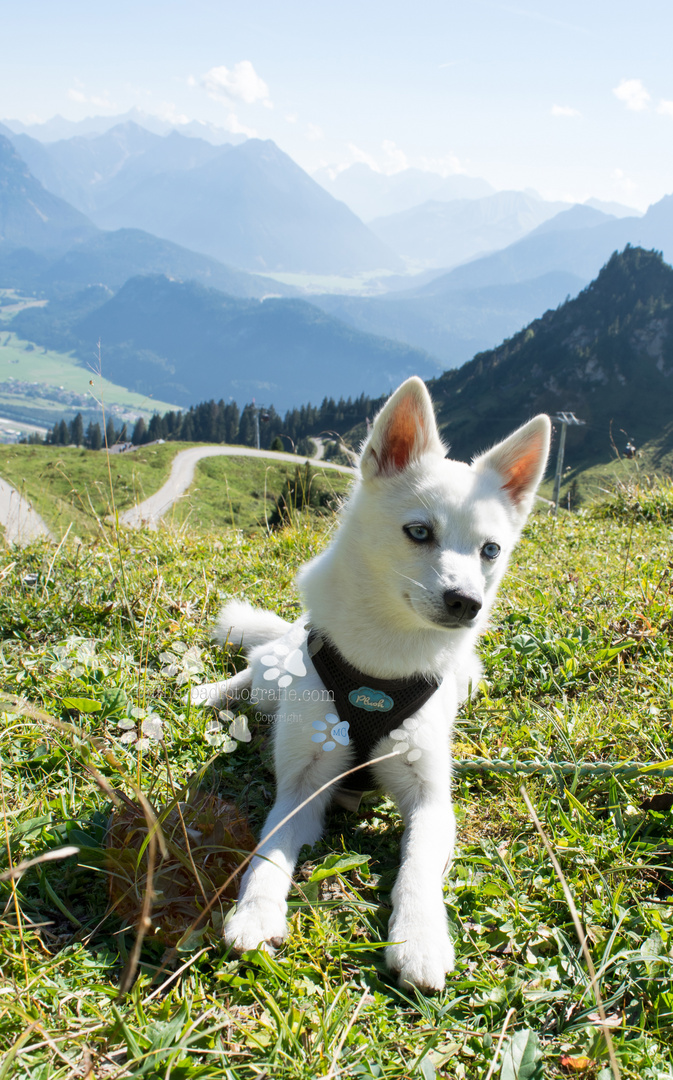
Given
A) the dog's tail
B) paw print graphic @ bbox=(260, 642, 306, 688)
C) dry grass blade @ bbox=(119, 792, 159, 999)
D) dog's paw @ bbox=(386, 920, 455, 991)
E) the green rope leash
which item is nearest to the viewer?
dry grass blade @ bbox=(119, 792, 159, 999)

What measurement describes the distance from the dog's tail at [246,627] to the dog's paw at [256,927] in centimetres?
197

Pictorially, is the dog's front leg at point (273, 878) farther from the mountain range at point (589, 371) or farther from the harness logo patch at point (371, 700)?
the mountain range at point (589, 371)

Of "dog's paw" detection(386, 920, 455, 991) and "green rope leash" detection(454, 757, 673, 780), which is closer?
"dog's paw" detection(386, 920, 455, 991)

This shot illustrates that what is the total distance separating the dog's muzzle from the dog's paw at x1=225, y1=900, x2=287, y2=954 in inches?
50.2

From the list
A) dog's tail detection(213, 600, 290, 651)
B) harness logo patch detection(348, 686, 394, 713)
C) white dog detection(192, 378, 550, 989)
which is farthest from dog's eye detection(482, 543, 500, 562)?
dog's tail detection(213, 600, 290, 651)

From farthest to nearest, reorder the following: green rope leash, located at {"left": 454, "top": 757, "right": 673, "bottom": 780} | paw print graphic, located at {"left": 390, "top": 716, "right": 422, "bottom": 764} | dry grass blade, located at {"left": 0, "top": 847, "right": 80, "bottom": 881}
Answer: green rope leash, located at {"left": 454, "top": 757, "right": 673, "bottom": 780} < paw print graphic, located at {"left": 390, "top": 716, "right": 422, "bottom": 764} < dry grass blade, located at {"left": 0, "top": 847, "right": 80, "bottom": 881}

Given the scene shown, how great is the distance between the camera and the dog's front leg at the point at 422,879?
2.00 m

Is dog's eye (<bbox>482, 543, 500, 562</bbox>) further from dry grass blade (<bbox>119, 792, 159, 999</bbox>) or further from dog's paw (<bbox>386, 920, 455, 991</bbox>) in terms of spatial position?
dry grass blade (<bbox>119, 792, 159, 999</bbox>)

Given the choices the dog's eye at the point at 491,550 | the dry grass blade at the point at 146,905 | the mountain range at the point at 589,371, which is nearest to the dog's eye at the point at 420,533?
the dog's eye at the point at 491,550

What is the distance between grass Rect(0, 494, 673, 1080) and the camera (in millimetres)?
1756

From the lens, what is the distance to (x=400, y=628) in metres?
2.79

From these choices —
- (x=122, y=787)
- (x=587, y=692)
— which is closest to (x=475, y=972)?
(x=122, y=787)

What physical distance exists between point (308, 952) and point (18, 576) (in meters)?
3.71

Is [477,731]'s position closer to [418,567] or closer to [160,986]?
[418,567]
